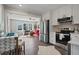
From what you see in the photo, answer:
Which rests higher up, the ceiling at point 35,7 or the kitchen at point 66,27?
the ceiling at point 35,7

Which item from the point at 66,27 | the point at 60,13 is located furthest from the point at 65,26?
the point at 60,13

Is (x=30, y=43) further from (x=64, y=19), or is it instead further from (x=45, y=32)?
(x=64, y=19)

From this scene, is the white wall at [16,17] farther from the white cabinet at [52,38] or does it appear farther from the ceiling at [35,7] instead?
the white cabinet at [52,38]

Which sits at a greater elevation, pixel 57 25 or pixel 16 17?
pixel 16 17

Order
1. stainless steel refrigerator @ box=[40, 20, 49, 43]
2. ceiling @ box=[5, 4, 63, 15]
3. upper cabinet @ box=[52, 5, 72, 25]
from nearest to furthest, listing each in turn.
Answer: ceiling @ box=[5, 4, 63, 15] < upper cabinet @ box=[52, 5, 72, 25] < stainless steel refrigerator @ box=[40, 20, 49, 43]

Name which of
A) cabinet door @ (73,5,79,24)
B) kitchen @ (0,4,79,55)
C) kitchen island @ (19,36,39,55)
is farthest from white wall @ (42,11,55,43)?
cabinet door @ (73,5,79,24)

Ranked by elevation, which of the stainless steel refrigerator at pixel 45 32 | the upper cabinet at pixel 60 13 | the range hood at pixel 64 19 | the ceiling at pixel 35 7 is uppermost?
the ceiling at pixel 35 7

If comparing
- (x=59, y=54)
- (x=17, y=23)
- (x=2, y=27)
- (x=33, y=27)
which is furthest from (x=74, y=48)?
(x=2, y=27)

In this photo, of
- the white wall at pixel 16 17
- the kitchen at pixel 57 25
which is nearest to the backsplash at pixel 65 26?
the kitchen at pixel 57 25

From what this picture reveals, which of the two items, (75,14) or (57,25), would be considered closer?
(75,14)

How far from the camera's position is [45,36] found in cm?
179

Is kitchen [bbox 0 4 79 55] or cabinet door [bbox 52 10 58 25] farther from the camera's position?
cabinet door [bbox 52 10 58 25]

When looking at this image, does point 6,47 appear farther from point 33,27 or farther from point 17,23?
point 33,27

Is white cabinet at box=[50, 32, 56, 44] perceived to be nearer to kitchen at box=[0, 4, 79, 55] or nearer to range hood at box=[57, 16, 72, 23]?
kitchen at box=[0, 4, 79, 55]
